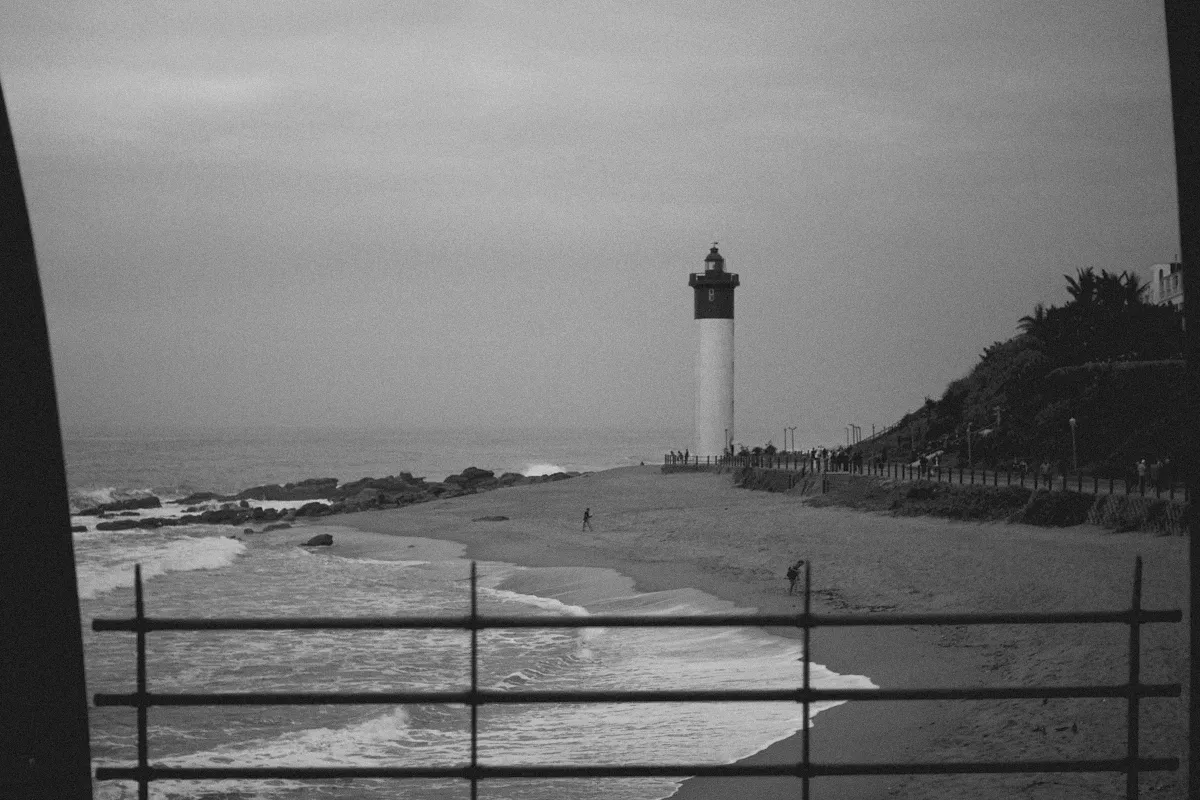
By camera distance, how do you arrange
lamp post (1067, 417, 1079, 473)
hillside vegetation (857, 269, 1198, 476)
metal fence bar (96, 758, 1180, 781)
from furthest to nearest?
hillside vegetation (857, 269, 1198, 476) → lamp post (1067, 417, 1079, 473) → metal fence bar (96, 758, 1180, 781)

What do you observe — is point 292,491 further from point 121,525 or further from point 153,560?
point 153,560

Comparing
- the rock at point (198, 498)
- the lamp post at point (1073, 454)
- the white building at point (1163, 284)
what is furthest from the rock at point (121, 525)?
the white building at point (1163, 284)

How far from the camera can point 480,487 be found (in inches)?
2056

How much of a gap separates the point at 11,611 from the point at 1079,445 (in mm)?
32378

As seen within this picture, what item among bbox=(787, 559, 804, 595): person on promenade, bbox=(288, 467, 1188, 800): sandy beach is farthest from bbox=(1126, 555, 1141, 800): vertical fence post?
bbox=(787, 559, 804, 595): person on promenade

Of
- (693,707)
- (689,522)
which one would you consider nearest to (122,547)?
(689,522)

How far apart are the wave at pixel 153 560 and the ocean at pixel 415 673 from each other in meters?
0.13

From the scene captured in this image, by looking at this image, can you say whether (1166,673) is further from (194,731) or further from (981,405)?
(981,405)

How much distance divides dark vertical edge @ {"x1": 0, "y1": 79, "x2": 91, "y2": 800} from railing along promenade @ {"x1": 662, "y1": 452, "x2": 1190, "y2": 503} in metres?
10.9

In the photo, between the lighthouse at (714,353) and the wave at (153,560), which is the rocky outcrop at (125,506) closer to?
the wave at (153,560)

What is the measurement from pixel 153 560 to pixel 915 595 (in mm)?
18991

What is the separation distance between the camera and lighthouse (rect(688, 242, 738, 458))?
52469 millimetres

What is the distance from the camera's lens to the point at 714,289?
52.8 metres

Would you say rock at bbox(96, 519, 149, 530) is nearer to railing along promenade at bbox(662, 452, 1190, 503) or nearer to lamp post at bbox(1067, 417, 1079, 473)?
railing along promenade at bbox(662, 452, 1190, 503)
